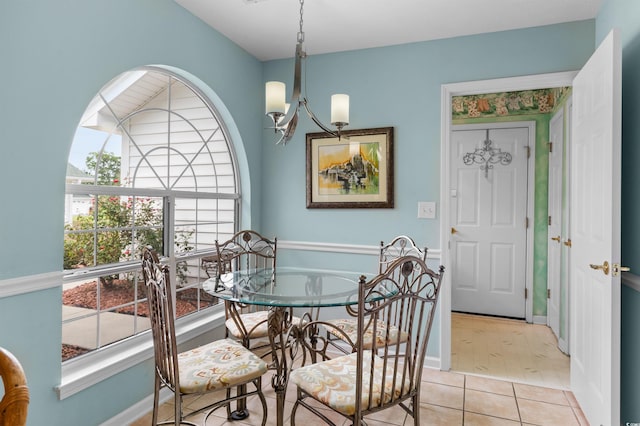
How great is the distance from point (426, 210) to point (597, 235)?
119 cm

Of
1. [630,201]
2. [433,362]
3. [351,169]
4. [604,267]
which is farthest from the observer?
[351,169]

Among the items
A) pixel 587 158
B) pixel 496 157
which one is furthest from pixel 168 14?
pixel 496 157

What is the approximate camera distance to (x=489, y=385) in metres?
2.73

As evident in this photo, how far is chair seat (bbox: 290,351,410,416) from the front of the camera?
5.17ft

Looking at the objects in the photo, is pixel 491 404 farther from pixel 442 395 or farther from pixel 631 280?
pixel 631 280

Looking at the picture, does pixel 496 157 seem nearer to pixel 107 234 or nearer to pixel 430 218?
pixel 430 218

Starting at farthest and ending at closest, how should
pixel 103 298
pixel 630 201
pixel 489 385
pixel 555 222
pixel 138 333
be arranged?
1. pixel 555 222
2. pixel 489 385
3. pixel 138 333
4. pixel 103 298
5. pixel 630 201

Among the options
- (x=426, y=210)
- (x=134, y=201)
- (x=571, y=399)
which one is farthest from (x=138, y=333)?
(x=571, y=399)

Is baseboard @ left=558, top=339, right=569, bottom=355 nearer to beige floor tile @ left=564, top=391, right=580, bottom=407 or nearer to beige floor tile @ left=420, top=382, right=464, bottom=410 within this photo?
beige floor tile @ left=564, top=391, right=580, bottom=407

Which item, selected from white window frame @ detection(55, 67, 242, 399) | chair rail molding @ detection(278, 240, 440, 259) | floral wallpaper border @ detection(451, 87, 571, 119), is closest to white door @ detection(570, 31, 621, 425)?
chair rail molding @ detection(278, 240, 440, 259)

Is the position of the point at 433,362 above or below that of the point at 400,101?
below

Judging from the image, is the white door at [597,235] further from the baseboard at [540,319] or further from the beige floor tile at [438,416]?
the baseboard at [540,319]

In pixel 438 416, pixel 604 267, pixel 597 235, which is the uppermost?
pixel 597 235

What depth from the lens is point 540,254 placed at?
412cm
